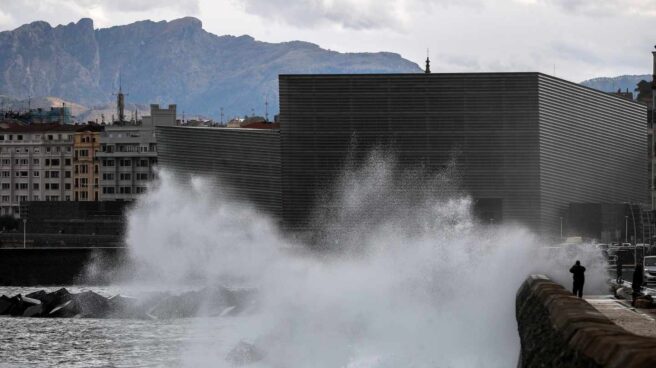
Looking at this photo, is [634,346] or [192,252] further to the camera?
[192,252]

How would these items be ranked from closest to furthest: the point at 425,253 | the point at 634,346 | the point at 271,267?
the point at 634,346 < the point at 425,253 < the point at 271,267

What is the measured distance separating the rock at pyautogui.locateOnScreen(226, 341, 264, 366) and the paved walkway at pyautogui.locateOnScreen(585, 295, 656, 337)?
1075 cm

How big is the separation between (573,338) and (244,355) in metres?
30.1

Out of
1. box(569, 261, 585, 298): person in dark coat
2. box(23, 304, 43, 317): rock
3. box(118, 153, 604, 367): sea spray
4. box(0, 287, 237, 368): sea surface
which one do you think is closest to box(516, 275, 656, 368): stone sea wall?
box(569, 261, 585, 298): person in dark coat

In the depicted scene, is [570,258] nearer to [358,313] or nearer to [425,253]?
[425,253]

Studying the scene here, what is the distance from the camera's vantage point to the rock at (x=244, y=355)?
46.4 metres

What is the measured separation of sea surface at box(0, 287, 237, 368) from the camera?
5278cm

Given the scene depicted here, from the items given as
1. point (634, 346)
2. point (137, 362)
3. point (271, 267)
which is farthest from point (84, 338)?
point (634, 346)

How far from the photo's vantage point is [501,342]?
40.9 meters

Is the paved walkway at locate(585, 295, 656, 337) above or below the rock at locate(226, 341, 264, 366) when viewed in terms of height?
above

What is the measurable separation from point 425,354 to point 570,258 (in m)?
25.0

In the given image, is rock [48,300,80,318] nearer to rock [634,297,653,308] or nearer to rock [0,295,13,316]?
Result: rock [0,295,13,316]

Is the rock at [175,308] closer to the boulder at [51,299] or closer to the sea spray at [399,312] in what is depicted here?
the sea spray at [399,312]

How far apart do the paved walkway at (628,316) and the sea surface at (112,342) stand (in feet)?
44.4
